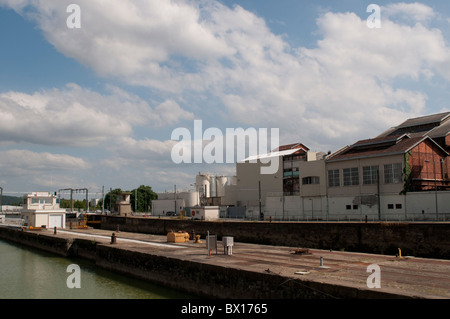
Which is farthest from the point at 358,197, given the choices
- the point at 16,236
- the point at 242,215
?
the point at 16,236

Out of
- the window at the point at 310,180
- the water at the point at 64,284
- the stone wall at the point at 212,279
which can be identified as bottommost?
the water at the point at 64,284

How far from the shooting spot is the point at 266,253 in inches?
990

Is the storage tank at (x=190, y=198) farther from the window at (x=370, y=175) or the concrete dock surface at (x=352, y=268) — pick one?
the concrete dock surface at (x=352, y=268)

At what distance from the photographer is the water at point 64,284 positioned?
21219mm

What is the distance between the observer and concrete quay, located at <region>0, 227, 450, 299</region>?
45.4 feet

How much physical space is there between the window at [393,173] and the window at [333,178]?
6058 mm

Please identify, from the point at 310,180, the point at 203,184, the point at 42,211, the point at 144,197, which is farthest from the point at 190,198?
the point at 144,197

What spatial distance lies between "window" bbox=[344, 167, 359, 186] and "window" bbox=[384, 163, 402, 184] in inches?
134

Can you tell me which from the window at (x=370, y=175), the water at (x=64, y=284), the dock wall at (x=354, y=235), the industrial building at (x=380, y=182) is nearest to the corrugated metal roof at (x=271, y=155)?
the industrial building at (x=380, y=182)

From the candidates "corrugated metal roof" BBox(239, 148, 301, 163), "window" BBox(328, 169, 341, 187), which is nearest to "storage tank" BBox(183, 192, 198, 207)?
"corrugated metal roof" BBox(239, 148, 301, 163)

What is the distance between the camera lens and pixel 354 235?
85.4ft

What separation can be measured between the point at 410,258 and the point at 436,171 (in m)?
28.0

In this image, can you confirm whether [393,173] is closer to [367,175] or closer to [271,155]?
[367,175]
